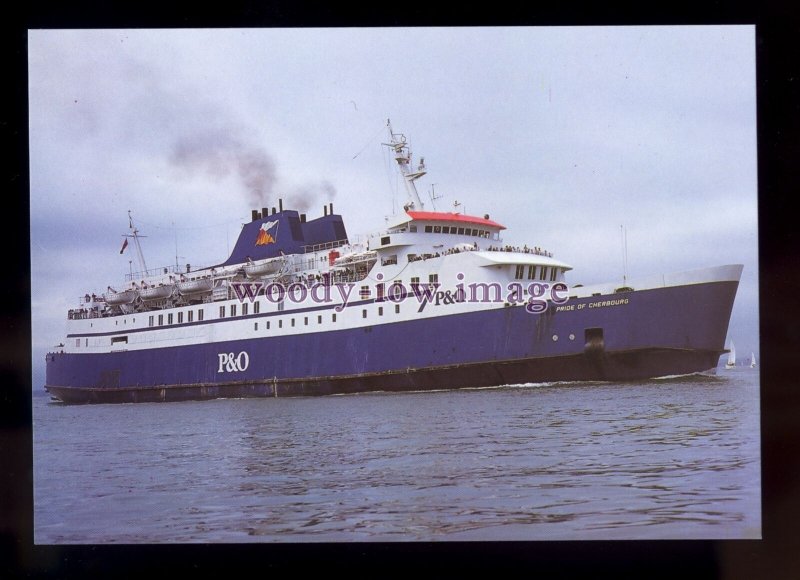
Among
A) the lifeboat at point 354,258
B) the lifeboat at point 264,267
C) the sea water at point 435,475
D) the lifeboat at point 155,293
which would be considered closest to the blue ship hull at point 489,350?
the sea water at point 435,475

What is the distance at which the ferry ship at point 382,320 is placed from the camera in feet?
56.3

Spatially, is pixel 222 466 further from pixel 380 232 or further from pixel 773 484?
pixel 380 232

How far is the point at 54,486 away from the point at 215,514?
9.14 feet

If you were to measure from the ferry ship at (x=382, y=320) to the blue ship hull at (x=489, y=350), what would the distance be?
3 cm

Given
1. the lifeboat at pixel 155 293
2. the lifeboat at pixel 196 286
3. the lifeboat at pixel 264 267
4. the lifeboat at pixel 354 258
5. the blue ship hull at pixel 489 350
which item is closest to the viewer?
the blue ship hull at pixel 489 350

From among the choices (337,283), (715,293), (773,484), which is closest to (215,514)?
(773,484)

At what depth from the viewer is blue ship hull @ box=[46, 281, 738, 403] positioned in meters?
17.0

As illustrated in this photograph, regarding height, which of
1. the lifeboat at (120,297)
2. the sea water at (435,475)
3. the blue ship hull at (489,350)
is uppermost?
the lifeboat at (120,297)

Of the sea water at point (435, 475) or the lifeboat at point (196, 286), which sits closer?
the sea water at point (435, 475)

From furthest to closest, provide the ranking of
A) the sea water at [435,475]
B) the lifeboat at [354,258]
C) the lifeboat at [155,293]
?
1. the lifeboat at [155,293]
2. the lifeboat at [354,258]
3. the sea water at [435,475]

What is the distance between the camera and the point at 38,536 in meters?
8.44

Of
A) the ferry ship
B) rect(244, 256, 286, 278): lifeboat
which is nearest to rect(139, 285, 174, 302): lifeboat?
the ferry ship

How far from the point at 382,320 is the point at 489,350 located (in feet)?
9.05

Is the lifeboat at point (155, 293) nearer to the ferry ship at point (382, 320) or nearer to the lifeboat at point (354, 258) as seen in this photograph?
the ferry ship at point (382, 320)
